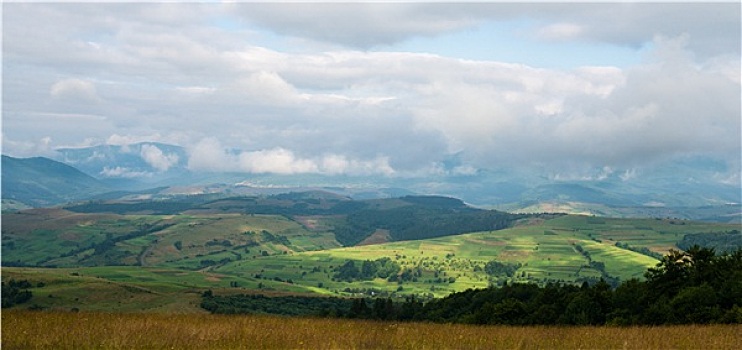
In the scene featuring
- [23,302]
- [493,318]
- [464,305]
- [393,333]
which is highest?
[393,333]

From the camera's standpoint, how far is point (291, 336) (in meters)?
20.9

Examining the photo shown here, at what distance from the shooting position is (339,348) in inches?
702

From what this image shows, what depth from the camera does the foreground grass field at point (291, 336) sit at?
18.3m

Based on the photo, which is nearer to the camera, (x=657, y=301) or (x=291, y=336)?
(x=291, y=336)

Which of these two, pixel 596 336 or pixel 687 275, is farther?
pixel 687 275

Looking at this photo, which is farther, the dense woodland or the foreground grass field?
the dense woodland

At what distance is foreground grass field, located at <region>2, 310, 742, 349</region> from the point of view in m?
18.3

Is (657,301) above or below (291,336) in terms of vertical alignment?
below

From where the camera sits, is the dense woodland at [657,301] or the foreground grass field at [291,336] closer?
the foreground grass field at [291,336]

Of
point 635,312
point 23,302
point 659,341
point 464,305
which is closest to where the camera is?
point 659,341

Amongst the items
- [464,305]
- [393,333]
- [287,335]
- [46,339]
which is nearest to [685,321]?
[393,333]

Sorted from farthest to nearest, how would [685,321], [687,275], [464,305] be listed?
[464,305], [687,275], [685,321]

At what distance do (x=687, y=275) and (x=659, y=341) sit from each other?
2368 cm

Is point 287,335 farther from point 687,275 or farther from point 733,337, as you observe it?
point 687,275
